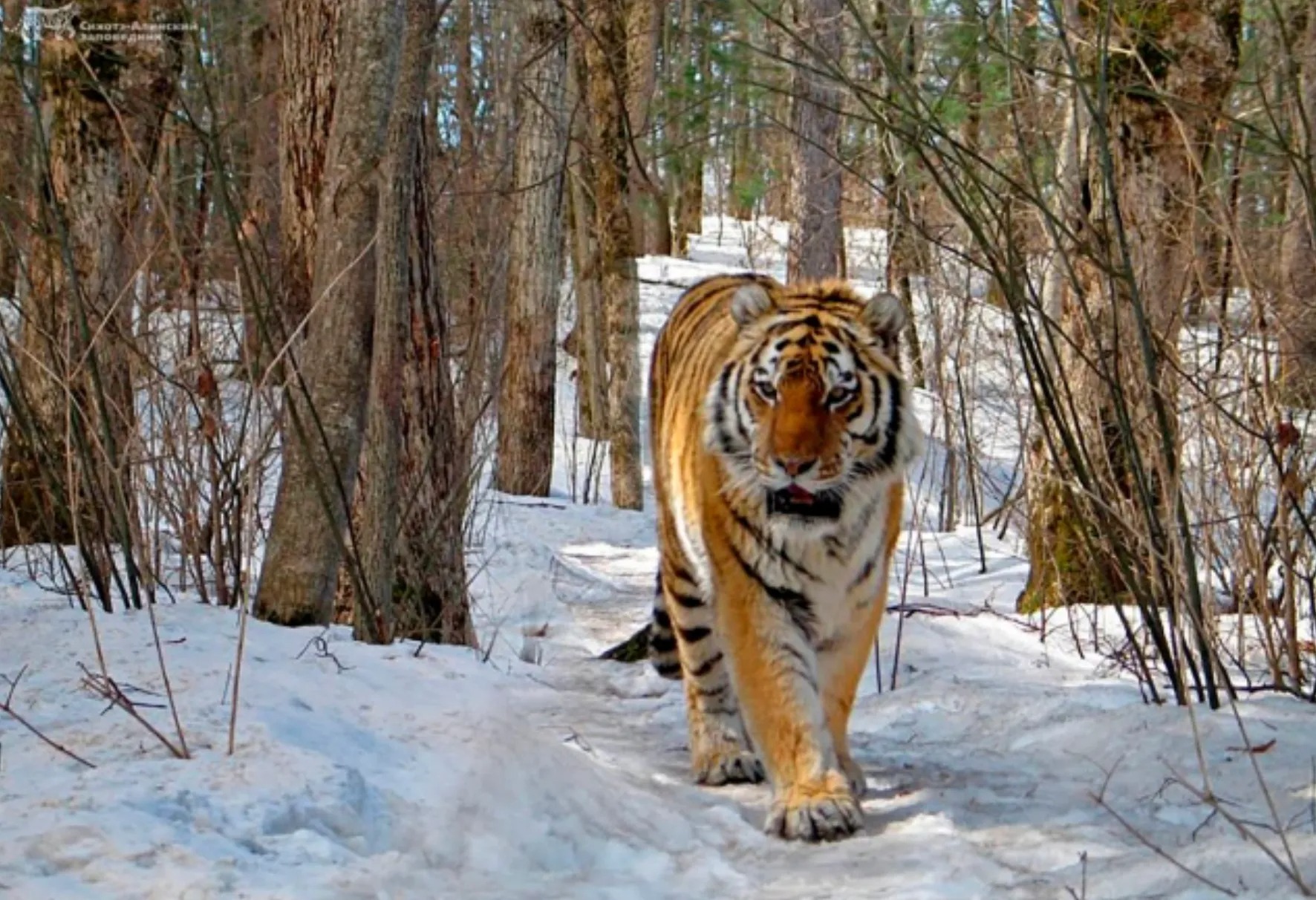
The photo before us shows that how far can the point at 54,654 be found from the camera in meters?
3.37

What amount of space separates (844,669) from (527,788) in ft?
3.59

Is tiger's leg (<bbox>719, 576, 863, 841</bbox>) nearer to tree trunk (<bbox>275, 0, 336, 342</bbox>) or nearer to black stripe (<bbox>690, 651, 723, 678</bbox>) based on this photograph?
black stripe (<bbox>690, 651, 723, 678</bbox>)

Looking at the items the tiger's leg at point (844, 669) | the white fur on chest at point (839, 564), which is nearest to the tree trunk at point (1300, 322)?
the white fur on chest at point (839, 564)

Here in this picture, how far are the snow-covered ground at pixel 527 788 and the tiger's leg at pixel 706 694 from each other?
103 millimetres

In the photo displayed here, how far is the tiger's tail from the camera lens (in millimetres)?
5090

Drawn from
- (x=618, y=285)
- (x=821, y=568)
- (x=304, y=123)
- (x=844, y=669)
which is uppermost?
(x=304, y=123)

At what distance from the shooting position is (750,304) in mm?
4113

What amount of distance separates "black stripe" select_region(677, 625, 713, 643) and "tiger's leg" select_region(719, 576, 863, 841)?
476 millimetres

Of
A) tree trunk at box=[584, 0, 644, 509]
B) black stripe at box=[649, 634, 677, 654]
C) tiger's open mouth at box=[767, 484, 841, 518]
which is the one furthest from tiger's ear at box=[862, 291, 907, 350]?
tree trunk at box=[584, 0, 644, 509]

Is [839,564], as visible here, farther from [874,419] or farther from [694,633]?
[694,633]

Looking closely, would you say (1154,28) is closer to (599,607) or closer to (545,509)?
(599,607)

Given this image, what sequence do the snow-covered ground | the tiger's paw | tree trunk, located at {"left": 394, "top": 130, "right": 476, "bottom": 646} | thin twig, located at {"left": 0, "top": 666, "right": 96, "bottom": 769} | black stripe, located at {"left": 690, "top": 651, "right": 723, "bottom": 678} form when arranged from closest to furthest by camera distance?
the snow-covered ground
thin twig, located at {"left": 0, "top": 666, "right": 96, "bottom": 769}
the tiger's paw
black stripe, located at {"left": 690, "top": 651, "right": 723, "bottom": 678}
tree trunk, located at {"left": 394, "top": 130, "right": 476, "bottom": 646}

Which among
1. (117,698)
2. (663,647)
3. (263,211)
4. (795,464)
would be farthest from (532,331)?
(117,698)

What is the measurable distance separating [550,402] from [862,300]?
27.7 feet
